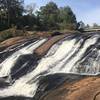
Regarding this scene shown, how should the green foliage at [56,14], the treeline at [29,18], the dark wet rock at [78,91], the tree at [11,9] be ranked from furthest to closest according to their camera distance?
the green foliage at [56,14], the tree at [11,9], the treeline at [29,18], the dark wet rock at [78,91]

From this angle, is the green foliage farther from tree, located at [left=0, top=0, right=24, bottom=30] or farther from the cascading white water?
the cascading white water

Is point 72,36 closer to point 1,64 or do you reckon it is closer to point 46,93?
point 1,64

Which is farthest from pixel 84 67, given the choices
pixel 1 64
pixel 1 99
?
pixel 1 64

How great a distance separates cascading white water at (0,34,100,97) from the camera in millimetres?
18141

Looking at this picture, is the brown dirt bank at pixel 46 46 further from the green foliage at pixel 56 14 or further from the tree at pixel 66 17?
the tree at pixel 66 17

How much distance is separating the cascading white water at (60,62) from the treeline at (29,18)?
23721 mm

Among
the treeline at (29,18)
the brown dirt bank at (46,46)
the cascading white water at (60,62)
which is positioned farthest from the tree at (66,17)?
the cascading white water at (60,62)

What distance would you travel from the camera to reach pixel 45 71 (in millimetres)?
19328

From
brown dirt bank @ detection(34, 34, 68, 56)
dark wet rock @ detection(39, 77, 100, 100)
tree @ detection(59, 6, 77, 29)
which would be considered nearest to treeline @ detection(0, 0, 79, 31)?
tree @ detection(59, 6, 77, 29)

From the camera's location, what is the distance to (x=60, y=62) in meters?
19.7

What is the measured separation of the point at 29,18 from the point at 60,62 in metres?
37.0

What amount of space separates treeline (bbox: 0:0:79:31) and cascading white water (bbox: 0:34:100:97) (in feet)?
77.8

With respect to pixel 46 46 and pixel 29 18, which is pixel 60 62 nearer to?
pixel 46 46

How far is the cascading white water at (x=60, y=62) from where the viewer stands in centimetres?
1814
